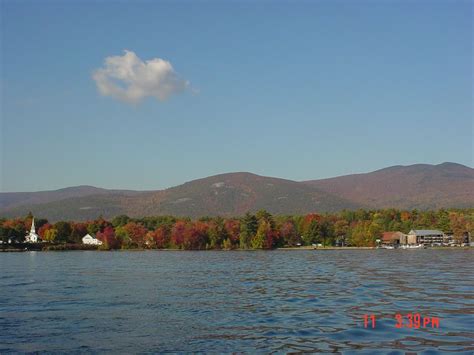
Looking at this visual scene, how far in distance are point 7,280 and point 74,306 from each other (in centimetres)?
2920

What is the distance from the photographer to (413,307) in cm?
3875

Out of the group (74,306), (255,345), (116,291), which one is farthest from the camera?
(116,291)

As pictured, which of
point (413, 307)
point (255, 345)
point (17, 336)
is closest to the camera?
point (255, 345)

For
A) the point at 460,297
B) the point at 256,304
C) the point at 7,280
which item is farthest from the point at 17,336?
the point at 7,280

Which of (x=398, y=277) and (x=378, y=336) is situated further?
(x=398, y=277)

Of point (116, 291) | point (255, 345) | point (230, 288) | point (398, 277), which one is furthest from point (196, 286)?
point (255, 345)

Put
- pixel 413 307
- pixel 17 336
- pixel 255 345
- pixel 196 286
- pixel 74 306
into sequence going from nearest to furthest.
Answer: pixel 255 345, pixel 17 336, pixel 413 307, pixel 74 306, pixel 196 286

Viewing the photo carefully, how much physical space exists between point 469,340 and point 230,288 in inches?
1163

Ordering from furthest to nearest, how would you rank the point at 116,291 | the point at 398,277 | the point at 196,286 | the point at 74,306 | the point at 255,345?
the point at 398,277 → the point at 196,286 → the point at 116,291 → the point at 74,306 → the point at 255,345

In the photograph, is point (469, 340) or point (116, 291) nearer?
point (469, 340)

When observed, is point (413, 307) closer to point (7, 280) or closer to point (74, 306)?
point (74, 306)

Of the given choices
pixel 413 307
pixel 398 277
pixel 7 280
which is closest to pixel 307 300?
pixel 413 307

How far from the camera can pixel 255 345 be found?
90.7ft

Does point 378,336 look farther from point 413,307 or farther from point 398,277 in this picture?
point 398,277
